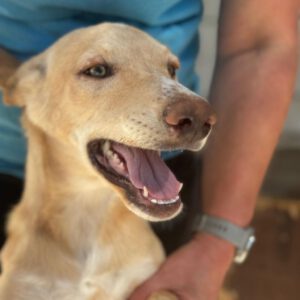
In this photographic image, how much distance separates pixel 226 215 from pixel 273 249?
84cm

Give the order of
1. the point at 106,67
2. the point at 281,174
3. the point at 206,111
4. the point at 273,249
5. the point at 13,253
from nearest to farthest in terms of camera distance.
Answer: the point at 206,111, the point at 106,67, the point at 13,253, the point at 273,249, the point at 281,174

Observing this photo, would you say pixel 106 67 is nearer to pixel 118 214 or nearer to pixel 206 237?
pixel 118 214

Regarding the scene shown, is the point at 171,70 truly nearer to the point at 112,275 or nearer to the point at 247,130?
the point at 247,130

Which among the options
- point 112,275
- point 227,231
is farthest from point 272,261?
point 112,275

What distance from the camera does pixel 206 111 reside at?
1063mm

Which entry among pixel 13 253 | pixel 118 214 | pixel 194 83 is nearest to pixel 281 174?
pixel 194 83

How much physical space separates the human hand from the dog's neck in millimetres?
166

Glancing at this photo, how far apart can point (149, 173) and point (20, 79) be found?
1.20 ft

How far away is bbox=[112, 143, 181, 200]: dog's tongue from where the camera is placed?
1188 millimetres

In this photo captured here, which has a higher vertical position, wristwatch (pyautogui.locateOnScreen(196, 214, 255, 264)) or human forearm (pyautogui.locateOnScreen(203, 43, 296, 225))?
human forearm (pyautogui.locateOnScreen(203, 43, 296, 225))

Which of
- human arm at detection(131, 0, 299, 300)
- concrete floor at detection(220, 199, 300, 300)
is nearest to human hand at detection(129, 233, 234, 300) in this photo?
human arm at detection(131, 0, 299, 300)

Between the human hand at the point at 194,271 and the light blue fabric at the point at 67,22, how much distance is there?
40cm

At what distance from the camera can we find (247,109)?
1.52m

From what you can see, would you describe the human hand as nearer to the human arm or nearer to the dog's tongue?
the human arm
